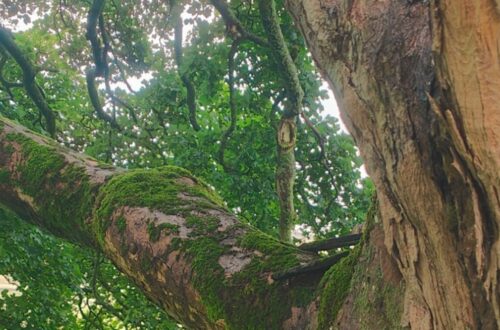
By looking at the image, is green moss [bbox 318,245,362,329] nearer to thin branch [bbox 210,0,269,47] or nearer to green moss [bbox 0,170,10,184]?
green moss [bbox 0,170,10,184]

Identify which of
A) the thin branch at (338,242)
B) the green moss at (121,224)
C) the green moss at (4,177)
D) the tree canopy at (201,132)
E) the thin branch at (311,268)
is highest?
the tree canopy at (201,132)

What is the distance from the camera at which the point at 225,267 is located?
210 centimetres

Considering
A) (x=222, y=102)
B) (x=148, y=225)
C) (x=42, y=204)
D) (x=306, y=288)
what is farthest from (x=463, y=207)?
(x=222, y=102)

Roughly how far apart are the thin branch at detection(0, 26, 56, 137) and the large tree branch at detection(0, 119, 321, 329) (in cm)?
336

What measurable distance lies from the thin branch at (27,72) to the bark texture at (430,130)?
5.47m

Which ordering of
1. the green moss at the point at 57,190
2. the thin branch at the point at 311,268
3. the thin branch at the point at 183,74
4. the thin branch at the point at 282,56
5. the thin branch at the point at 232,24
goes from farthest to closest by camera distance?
the thin branch at the point at 183,74 < the thin branch at the point at 232,24 < the thin branch at the point at 282,56 < the green moss at the point at 57,190 < the thin branch at the point at 311,268

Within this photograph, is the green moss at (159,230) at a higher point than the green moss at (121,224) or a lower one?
lower

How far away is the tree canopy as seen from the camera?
580 cm

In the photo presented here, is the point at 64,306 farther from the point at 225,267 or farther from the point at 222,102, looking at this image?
the point at 225,267

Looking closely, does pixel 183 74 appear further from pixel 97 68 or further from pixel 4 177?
pixel 4 177

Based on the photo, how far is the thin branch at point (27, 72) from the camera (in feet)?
20.6

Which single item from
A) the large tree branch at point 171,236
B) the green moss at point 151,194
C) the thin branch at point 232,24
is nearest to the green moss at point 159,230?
the large tree branch at point 171,236

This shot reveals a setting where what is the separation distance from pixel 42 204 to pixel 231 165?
3365 mm

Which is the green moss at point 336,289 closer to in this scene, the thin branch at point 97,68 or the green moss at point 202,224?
the green moss at point 202,224
